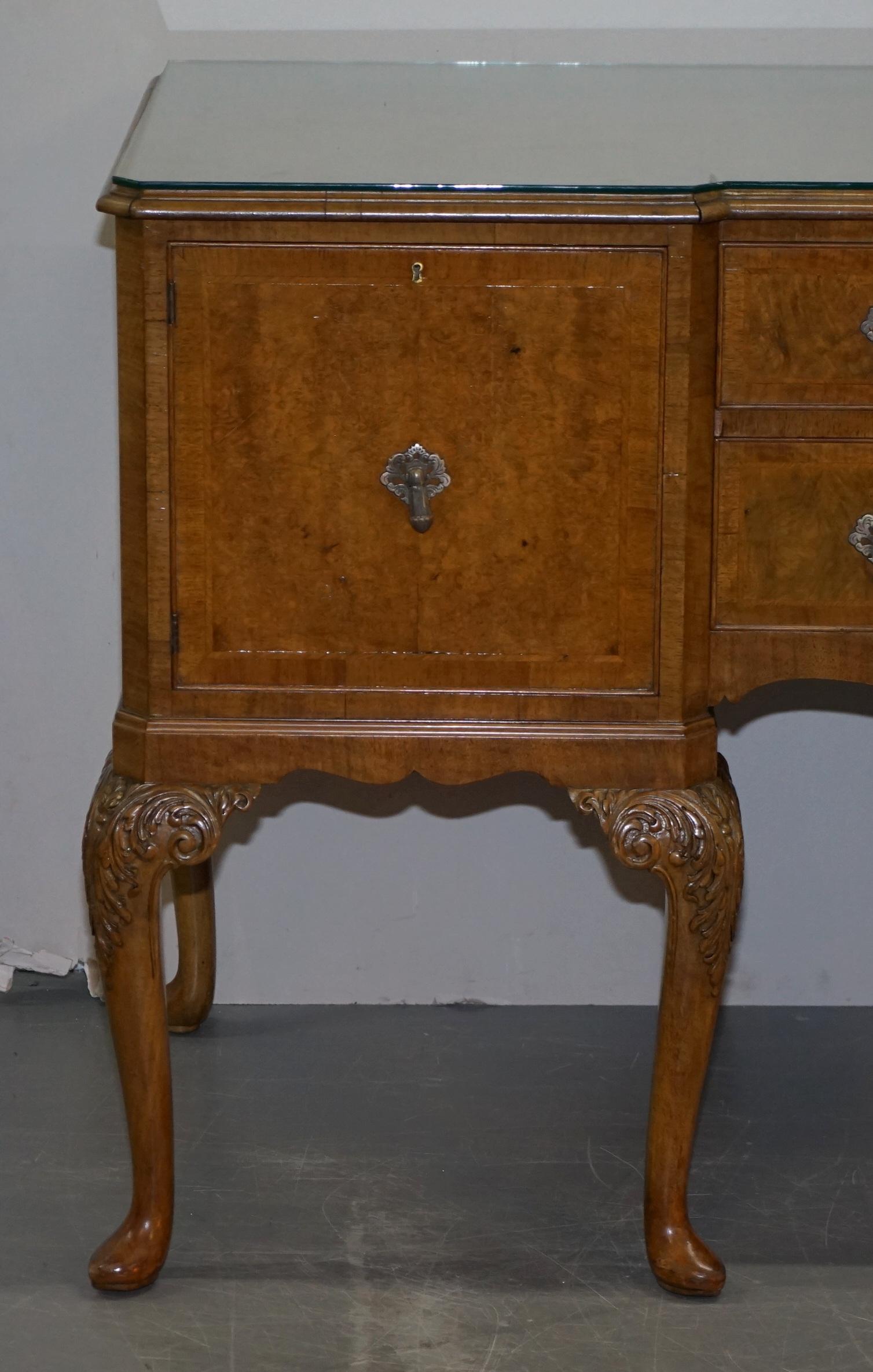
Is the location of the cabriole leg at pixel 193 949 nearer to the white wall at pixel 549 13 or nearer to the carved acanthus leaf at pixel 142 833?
the carved acanthus leaf at pixel 142 833

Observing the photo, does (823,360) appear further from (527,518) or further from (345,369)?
(345,369)

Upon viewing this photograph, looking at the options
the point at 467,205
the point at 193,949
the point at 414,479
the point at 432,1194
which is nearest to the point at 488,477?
the point at 414,479

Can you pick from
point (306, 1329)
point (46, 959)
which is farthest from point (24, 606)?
point (306, 1329)

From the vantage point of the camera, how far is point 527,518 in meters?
1.37

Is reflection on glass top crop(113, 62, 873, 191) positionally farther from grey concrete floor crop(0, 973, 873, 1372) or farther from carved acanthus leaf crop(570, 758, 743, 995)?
grey concrete floor crop(0, 973, 873, 1372)

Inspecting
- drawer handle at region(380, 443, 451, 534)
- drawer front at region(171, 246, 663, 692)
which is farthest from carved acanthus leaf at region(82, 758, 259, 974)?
drawer handle at region(380, 443, 451, 534)

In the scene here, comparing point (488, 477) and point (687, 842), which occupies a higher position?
point (488, 477)

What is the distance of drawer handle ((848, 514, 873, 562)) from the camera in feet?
4.52

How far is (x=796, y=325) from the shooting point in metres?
1.34

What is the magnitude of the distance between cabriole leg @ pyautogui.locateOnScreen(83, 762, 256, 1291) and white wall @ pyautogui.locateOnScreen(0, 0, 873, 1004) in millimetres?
592

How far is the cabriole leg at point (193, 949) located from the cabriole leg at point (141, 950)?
0.49 m

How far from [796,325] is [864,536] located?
193 mm

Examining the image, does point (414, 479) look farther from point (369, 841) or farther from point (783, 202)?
point (369, 841)

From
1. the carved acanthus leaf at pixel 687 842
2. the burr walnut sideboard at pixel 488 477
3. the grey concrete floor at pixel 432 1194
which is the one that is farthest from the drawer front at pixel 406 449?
the grey concrete floor at pixel 432 1194
